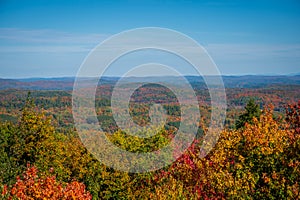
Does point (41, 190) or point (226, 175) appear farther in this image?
point (226, 175)

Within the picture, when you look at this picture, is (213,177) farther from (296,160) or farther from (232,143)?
(296,160)

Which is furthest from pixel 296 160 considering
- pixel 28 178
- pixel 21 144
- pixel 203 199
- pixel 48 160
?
pixel 21 144

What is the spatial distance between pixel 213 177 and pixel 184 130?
18.6m

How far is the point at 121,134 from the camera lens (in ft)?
123

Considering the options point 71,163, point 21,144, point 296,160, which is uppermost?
point 296,160

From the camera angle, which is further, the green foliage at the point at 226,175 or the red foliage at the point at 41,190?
the green foliage at the point at 226,175

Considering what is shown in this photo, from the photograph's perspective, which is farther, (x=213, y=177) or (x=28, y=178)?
(x=213, y=177)

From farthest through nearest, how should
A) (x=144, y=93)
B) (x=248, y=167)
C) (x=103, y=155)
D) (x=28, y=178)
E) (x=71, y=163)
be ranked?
(x=144, y=93) < (x=71, y=163) < (x=103, y=155) < (x=248, y=167) < (x=28, y=178)

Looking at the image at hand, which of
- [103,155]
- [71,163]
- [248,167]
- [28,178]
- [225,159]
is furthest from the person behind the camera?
[71,163]

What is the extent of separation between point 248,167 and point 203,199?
10.3 feet

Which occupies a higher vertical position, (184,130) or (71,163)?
(184,130)

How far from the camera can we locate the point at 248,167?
1889 centimetres

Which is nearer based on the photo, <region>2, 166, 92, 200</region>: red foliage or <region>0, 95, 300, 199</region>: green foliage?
<region>2, 166, 92, 200</region>: red foliage

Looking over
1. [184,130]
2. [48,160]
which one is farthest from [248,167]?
[48,160]
